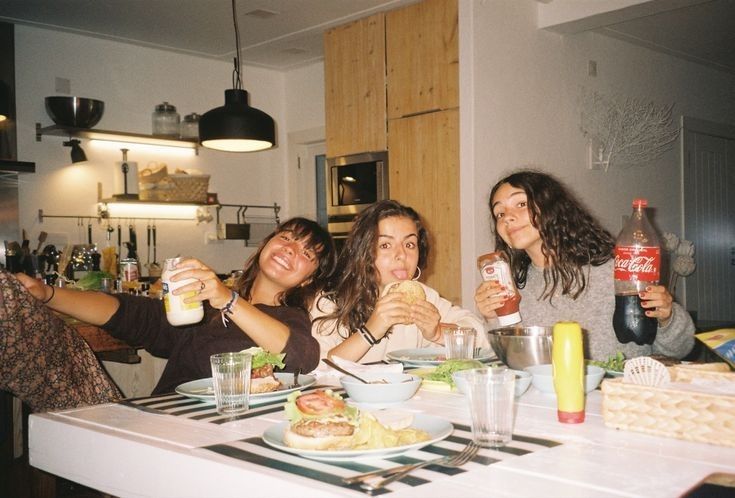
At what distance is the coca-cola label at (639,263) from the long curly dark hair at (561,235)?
672 mm

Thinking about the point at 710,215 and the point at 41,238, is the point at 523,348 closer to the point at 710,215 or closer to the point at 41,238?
the point at 41,238

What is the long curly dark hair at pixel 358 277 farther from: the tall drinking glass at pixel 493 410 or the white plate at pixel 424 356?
the tall drinking glass at pixel 493 410

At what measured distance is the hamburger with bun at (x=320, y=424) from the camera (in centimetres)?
112

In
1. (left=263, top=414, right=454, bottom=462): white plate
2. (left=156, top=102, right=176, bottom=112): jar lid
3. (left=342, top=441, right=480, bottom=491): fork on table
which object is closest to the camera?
(left=342, top=441, right=480, bottom=491): fork on table

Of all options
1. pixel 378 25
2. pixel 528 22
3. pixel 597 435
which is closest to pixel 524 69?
pixel 528 22

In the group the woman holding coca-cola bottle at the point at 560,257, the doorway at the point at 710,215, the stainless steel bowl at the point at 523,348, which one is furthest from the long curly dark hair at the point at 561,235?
the doorway at the point at 710,215

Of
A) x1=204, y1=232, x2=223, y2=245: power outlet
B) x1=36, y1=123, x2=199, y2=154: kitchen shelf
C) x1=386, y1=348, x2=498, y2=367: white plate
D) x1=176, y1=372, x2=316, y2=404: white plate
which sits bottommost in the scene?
x1=386, y1=348, x2=498, y2=367: white plate

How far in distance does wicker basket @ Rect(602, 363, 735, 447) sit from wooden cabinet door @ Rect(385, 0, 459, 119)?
11.3ft

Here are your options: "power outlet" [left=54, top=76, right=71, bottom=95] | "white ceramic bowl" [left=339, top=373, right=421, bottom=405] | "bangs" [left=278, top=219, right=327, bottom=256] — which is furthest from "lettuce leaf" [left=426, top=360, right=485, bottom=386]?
"power outlet" [left=54, top=76, right=71, bottom=95]

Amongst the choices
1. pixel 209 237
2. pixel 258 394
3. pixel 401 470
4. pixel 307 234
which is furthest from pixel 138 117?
pixel 401 470

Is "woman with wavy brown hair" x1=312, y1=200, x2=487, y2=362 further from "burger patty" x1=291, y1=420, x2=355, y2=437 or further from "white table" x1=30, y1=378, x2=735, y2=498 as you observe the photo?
"burger patty" x1=291, y1=420, x2=355, y2=437

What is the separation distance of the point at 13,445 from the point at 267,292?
2043 mm

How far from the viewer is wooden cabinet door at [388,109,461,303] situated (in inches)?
176

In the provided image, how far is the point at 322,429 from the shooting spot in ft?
3.70
